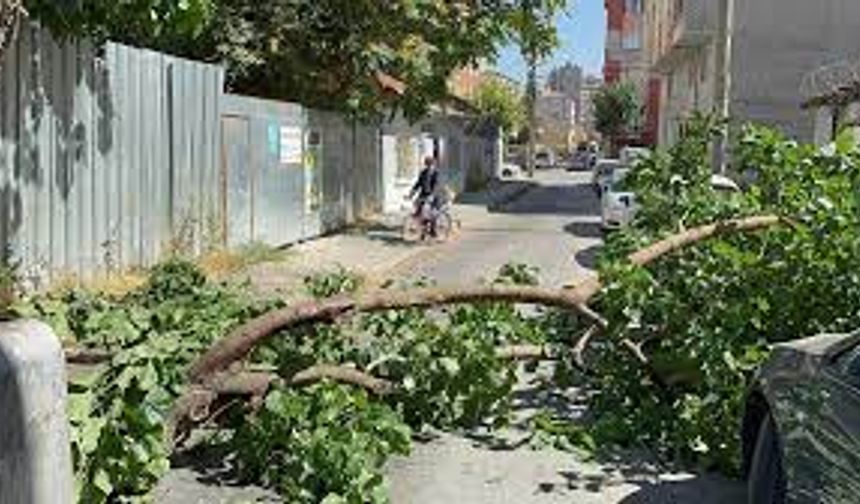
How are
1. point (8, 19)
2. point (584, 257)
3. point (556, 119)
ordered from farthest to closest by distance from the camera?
point (556, 119) < point (584, 257) < point (8, 19)

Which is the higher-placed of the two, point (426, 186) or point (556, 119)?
point (556, 119)

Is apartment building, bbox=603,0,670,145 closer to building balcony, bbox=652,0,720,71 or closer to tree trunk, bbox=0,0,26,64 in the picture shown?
building balcony, bbox=652,0,720,71

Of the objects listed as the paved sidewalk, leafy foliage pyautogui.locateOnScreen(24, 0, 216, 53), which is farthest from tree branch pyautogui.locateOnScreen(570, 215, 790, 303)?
the paved sidewalk

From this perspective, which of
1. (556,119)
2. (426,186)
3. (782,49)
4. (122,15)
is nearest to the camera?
(122,15)

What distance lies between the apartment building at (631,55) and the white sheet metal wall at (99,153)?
58566mm

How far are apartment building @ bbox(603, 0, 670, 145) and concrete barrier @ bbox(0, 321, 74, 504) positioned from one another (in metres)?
71.2

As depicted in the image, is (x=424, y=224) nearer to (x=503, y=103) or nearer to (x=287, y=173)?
(x=287, y=173)

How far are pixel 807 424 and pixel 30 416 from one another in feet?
10.2

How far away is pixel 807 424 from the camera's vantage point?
18.0ft

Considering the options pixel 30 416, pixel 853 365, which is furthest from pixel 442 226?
pixel 30 416

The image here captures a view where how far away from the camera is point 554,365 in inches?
373

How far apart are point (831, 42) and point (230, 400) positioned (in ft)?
116

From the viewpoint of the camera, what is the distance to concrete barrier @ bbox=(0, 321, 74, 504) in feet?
12.2

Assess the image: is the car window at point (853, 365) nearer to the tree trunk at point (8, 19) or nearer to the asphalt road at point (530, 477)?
the asphalt road at point (530, 477)
